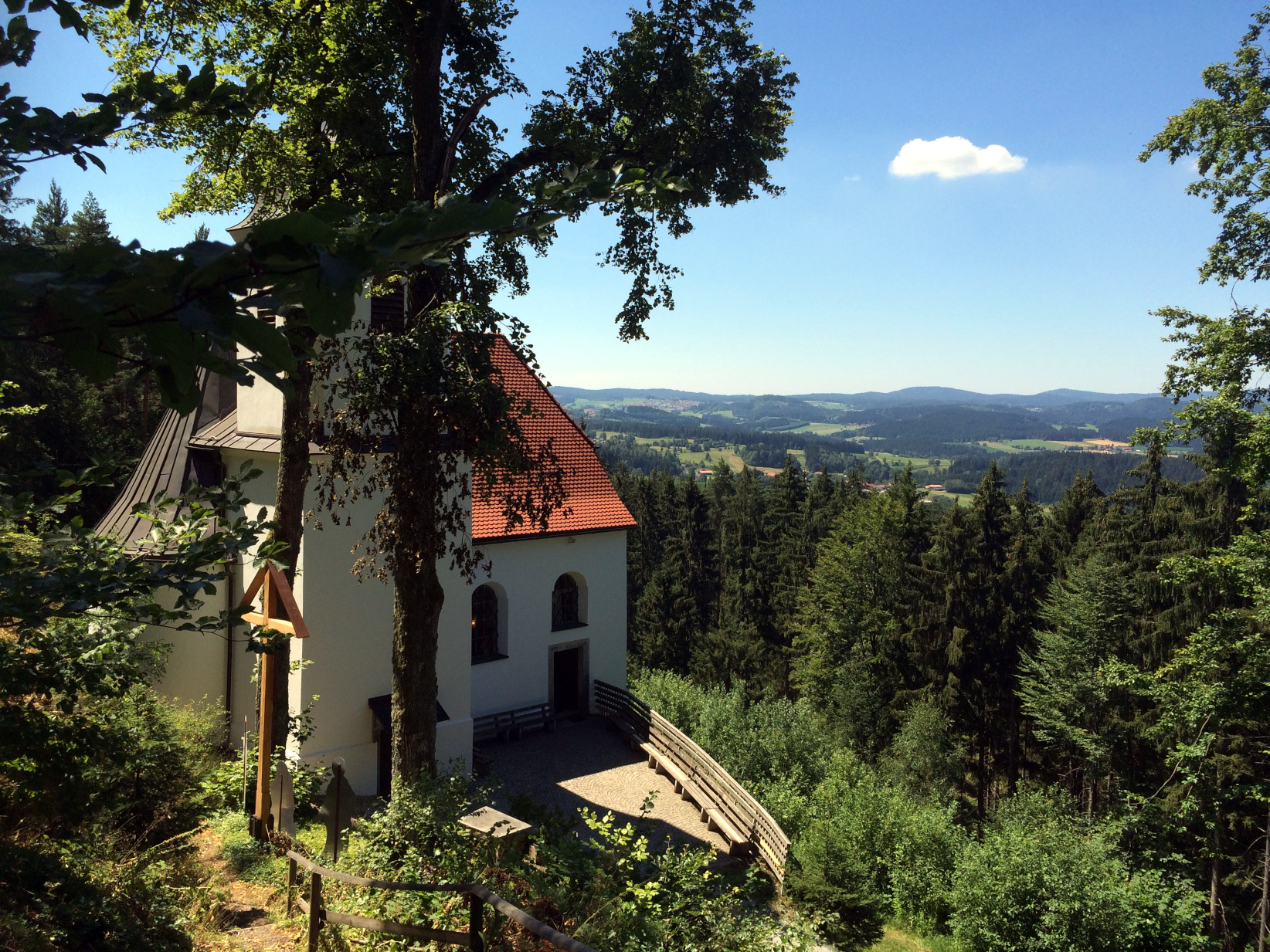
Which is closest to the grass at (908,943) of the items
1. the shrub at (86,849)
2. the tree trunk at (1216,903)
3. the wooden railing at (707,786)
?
the wooden railing at (707,786)

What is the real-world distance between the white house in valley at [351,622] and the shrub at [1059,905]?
814cm

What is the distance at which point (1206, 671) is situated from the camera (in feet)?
42.7

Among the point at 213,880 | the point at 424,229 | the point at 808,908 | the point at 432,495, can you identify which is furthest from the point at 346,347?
the point at 808,908

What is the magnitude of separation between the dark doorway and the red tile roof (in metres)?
2.78

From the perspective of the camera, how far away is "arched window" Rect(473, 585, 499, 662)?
640 inches

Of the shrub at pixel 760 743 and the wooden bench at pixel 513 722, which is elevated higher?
the wooden bench at pixel 513 722

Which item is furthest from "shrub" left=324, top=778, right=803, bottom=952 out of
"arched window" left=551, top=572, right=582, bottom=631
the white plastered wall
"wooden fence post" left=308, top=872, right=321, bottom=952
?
"arched window" left=551, top=572, right=582, bottom=631

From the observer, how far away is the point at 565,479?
700 inches

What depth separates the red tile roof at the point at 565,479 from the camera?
52.4 ft

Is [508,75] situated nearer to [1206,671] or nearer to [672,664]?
→ [1206,671]

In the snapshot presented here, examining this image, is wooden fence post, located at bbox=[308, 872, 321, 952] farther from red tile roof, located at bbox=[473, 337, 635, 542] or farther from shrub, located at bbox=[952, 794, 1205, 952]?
shrub, located at bbox=[952, 794, 1205, 952]

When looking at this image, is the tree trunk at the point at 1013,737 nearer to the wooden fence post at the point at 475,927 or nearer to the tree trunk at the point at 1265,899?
the tree trunk at the point at 1265,899

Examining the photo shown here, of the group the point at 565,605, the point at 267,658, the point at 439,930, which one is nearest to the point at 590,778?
the point at 565,605

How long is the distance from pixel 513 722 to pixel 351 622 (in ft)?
18.6
